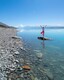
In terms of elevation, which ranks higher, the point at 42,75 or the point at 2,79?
the point at 2,79

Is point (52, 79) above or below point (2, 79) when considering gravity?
below

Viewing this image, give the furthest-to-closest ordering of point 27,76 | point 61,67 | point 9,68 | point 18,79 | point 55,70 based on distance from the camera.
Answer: point 61,67 → point 55,70 → point 9,68 → point 27,76 → point 18,79

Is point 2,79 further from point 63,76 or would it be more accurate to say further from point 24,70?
point 63,76

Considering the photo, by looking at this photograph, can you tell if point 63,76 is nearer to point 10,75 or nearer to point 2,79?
point 10,75

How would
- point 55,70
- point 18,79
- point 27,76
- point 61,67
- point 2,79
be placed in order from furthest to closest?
point 61,67
point 55,70
point 27,76
point 18,79
point 2,79

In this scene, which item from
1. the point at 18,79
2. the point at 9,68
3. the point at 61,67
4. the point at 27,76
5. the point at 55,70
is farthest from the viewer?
the point at 61,67

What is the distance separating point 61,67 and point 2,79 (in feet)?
19.6

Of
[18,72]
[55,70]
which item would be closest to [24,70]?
[18,72]

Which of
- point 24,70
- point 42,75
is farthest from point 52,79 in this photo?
point 24,70

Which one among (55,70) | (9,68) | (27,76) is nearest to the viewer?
(27,76)

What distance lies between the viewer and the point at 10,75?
7.98 meters

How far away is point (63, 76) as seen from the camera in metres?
8.53

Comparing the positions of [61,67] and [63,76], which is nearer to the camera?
[63,76]

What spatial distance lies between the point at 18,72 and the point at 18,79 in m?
1.07
